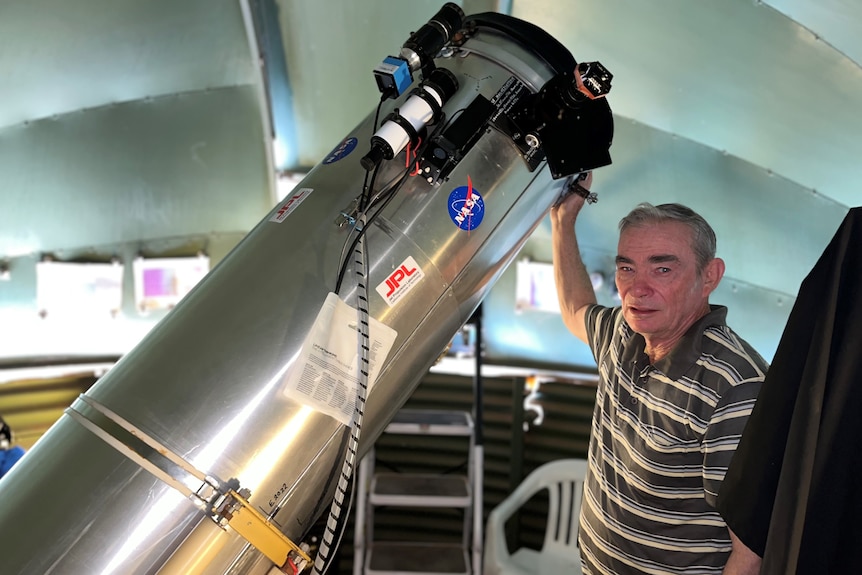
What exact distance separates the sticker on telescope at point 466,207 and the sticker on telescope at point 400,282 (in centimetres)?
13

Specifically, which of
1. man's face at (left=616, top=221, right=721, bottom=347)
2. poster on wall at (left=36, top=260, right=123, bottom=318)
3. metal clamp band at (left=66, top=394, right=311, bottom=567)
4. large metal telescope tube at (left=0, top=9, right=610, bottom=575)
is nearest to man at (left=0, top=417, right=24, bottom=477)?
poster on wall at (left=36, top=260, right=123, bottom=318)

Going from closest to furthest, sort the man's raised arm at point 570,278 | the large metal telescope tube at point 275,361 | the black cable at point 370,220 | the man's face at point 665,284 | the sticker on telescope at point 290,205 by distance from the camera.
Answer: the large metal telescope tube at point 275,361 < the black cable at point 370,220 < the sticker on telescope at point 290,205 < the man's face at point 665,284 < the man's raised arm at point 570,278

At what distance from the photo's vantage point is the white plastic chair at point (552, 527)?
2.55m

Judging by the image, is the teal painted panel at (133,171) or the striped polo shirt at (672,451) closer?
the striped polo shirt at (672,451)

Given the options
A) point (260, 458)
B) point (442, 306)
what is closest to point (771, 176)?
point (442, 306)

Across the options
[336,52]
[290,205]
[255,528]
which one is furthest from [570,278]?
[336,52]

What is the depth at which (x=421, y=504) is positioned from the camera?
2.55 metres

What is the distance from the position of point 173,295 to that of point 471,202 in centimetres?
221

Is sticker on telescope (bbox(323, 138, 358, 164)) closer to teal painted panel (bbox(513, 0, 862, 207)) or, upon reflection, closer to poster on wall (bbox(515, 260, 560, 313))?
teal painted panel (bbox(513, 0, 862, 207))

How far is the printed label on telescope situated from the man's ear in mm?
766

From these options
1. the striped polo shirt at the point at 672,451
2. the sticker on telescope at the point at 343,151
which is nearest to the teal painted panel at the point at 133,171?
the sticker on telescope at the point at 343,151

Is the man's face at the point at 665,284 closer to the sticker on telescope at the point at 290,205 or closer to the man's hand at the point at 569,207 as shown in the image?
the man's hand at the point at 569,207

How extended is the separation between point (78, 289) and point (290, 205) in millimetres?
2050

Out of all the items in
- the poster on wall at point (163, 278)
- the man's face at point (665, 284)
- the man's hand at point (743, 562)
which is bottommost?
the man's hand at point (743, 562)
